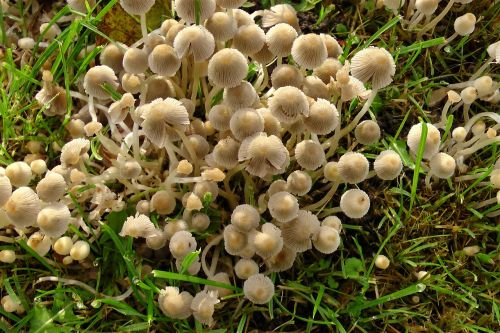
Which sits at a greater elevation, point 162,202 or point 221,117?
point 221,117

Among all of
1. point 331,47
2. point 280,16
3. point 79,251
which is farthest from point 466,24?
point 79,251

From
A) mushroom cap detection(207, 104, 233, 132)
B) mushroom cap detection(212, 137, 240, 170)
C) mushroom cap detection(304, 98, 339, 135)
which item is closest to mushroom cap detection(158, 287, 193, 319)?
mushroom cap detection(212, 137, 240, 170)

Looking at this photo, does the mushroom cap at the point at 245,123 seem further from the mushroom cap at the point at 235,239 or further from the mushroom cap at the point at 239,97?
the mushroom cap at the point at 235,239

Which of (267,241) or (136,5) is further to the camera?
(136,5)

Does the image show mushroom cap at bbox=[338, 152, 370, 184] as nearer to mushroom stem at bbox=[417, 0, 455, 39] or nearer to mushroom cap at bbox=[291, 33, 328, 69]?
mushroom cap at bbox=[291, 33, 328, 69]

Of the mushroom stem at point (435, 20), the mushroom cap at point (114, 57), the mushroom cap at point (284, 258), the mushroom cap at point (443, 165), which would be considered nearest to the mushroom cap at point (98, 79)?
the mushroom cap at point (114, 57)

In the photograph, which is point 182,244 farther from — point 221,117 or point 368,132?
point 368,132

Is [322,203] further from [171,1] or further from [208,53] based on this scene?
[171,1]

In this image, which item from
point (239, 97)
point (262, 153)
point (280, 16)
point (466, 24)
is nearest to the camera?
point (262, 153)
